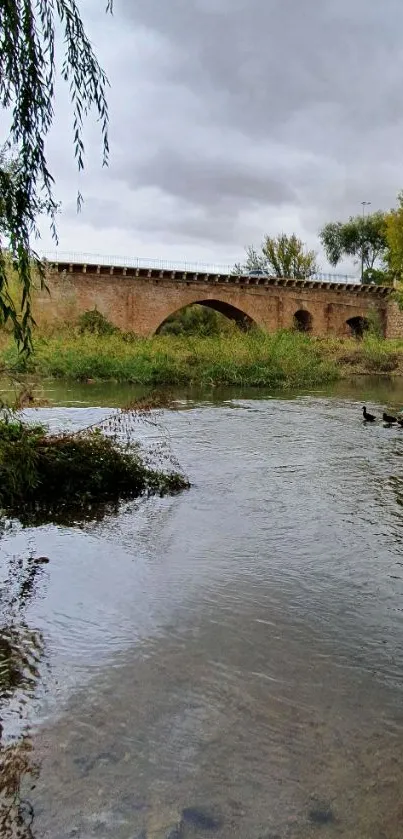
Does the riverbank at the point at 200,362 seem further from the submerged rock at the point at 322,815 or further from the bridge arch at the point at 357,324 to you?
the bridge arch at the point at 357,324

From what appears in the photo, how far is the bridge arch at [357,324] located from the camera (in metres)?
66.4

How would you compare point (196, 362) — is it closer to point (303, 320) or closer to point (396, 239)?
point (396, 239)

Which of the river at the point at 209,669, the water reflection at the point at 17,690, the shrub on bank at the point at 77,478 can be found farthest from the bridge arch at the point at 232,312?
the water reflection at the point at 17,690

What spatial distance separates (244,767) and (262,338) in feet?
101

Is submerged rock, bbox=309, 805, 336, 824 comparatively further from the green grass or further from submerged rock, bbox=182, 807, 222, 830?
the green grass

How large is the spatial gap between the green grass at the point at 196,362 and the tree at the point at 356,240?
1933 inches

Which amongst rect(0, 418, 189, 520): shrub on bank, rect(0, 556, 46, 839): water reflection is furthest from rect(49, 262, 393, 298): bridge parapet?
rect(0, 556, 46, 839): water reflection

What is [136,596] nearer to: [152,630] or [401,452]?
[152,630]

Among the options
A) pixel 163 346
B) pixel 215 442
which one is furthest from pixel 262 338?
pixel 215 442

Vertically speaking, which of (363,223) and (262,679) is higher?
(363,223)

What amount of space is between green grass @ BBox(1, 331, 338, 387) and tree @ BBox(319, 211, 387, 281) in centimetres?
4910

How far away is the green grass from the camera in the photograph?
3067 cm

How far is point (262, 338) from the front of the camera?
112ft

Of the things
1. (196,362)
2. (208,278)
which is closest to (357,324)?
(208,278)
